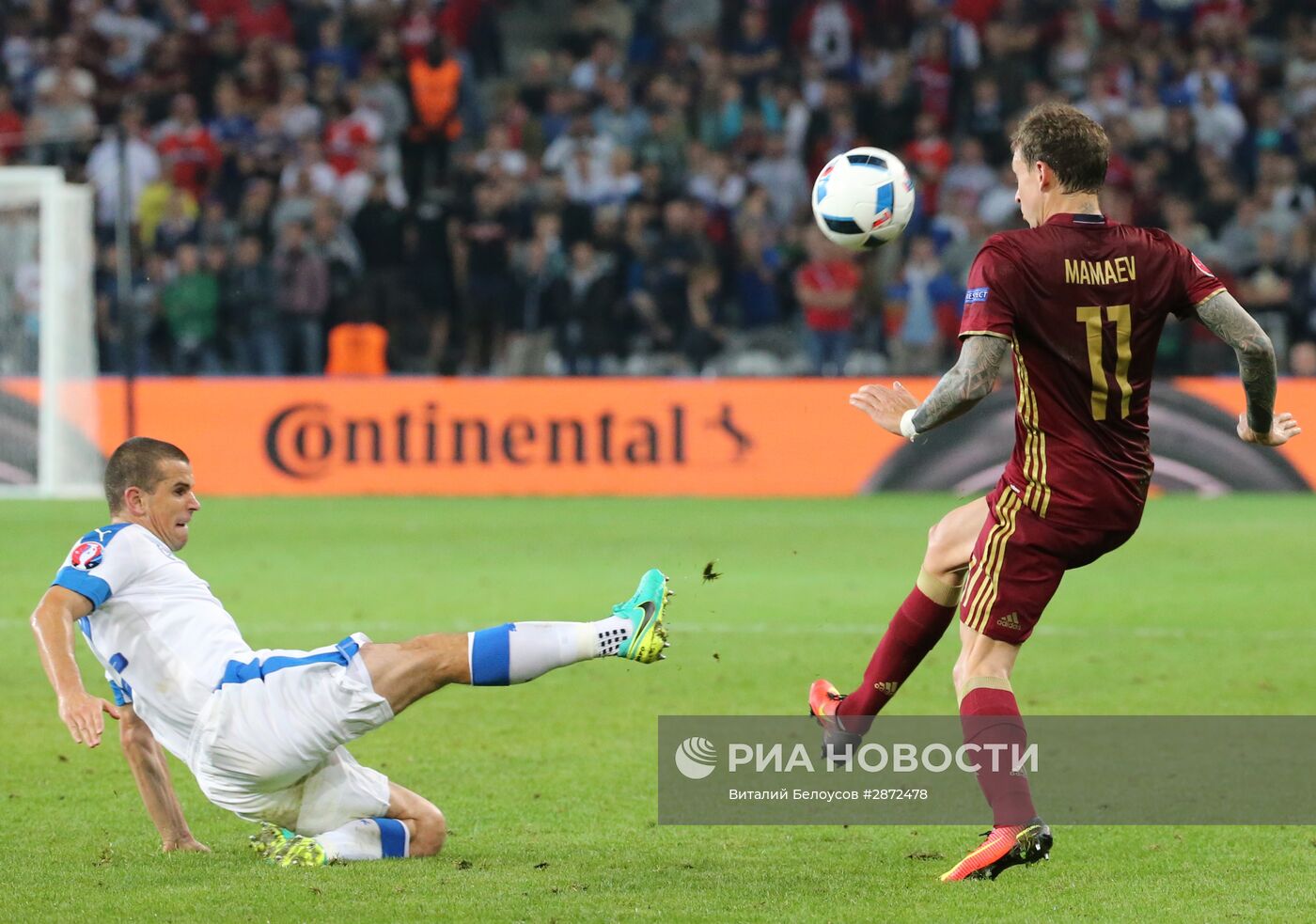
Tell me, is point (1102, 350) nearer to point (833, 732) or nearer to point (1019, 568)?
point (1019, 568)

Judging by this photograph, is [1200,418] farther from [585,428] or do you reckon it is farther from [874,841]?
[874,841]

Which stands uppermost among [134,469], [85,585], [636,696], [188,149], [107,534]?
[188,149]

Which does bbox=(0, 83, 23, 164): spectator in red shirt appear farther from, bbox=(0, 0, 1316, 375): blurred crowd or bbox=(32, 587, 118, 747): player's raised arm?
bbox=(32, 587, 118, 747): player's raised arm

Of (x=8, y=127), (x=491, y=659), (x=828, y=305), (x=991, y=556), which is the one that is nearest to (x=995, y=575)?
(x=991, y=556)

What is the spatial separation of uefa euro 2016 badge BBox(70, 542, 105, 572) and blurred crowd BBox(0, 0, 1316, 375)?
41.6ft

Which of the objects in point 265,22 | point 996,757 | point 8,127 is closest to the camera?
point 996,757

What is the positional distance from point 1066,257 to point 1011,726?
121cm

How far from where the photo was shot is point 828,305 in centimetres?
1894

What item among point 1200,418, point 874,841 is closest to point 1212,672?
point 874,841

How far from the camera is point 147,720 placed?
5.22 metres

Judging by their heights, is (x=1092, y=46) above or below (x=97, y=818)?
Answer: above

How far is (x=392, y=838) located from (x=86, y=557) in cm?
113

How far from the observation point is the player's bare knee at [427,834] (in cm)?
538

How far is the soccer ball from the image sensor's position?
6547mm
